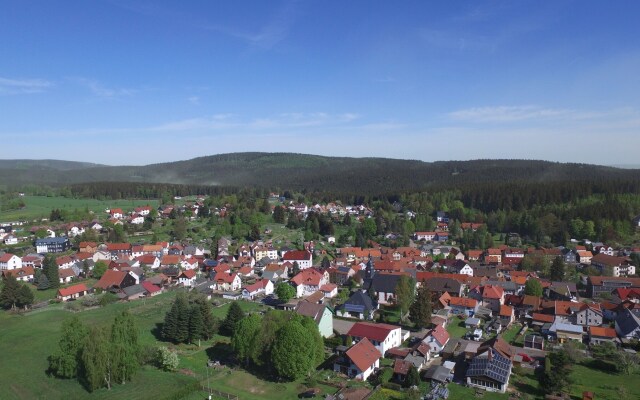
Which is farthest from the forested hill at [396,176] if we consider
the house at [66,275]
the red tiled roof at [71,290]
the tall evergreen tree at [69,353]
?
the tall evergreen tree at [69,353]

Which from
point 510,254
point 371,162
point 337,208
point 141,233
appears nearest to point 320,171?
point 371,162

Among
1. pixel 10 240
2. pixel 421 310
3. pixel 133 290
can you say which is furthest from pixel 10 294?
pixel 10 240

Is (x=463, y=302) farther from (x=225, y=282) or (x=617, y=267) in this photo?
(x=617, y=267)

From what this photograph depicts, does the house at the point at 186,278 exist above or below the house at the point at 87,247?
below

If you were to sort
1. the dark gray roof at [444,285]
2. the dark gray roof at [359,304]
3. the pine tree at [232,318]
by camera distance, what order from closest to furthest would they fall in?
the pine tree at [232,318]
the dark gray roof at [359,304]
the dark gray roof at [444,285]

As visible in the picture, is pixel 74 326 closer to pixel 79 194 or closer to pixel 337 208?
pixel 337 208

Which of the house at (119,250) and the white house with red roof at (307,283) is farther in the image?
the house at (119,250)

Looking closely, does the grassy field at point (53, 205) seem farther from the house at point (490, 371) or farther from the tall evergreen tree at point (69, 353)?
the house at point (490, 371)
